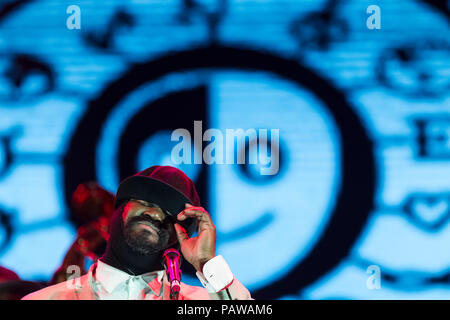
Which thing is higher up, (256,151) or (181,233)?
(256,151)

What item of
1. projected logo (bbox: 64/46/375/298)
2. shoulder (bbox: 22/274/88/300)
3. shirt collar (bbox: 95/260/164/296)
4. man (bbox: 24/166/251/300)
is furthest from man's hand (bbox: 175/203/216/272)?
projected logo (bbox: 64/46/375/298)

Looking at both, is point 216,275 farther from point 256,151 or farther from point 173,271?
point 256,151

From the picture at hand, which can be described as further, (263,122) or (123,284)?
(263,122)

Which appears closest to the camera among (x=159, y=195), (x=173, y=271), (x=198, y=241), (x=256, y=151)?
(x=173, y=271)

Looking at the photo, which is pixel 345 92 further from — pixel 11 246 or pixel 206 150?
pixel 11 246

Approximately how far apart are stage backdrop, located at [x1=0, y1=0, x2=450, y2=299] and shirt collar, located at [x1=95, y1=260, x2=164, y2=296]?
3.72ft

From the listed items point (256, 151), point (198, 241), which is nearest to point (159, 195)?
point (198, 241)

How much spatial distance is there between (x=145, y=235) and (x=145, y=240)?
0.06 ft

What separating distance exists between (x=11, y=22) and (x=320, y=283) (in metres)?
2.20

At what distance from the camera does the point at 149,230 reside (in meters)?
2.01

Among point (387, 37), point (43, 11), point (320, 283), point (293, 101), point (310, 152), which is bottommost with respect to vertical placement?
point (320, 283)

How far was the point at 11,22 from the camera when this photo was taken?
352cm

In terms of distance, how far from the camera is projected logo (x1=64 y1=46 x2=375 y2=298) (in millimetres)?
3270
